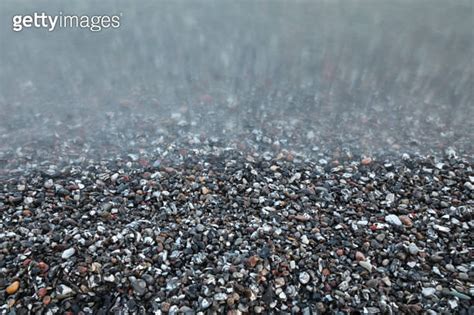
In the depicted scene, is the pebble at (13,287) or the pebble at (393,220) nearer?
the pebble at (13,287)

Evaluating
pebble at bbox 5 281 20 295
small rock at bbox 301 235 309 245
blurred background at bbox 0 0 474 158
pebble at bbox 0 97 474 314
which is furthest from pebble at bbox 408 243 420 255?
pebble at bbox 5 281 20 295

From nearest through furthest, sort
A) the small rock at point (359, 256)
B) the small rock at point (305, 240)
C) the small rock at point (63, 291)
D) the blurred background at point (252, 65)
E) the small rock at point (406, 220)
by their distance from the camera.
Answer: the small rock at point (63, 291) → the small rock at point (359, 256) → the small rock at point (305, 240) → the small rock at point (406, 220) → the blurred background at point (252, 65)

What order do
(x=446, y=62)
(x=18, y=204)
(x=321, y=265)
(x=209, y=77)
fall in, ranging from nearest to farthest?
(x=321, y=265) → (x=18, y=204) → (x=209, y=77) → (x=446, y=62)

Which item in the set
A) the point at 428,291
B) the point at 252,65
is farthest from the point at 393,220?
the point at 252,65

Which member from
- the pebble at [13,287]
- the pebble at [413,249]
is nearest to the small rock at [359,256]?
the pebble at [413,249]

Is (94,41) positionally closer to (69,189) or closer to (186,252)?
(69,189)

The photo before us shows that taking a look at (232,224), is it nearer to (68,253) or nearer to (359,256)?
(359,256)

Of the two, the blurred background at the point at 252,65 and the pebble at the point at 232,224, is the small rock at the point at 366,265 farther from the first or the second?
the blurred background at the point at 252,65

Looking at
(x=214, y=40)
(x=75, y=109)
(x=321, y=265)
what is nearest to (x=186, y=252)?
(x=321, y=265)
